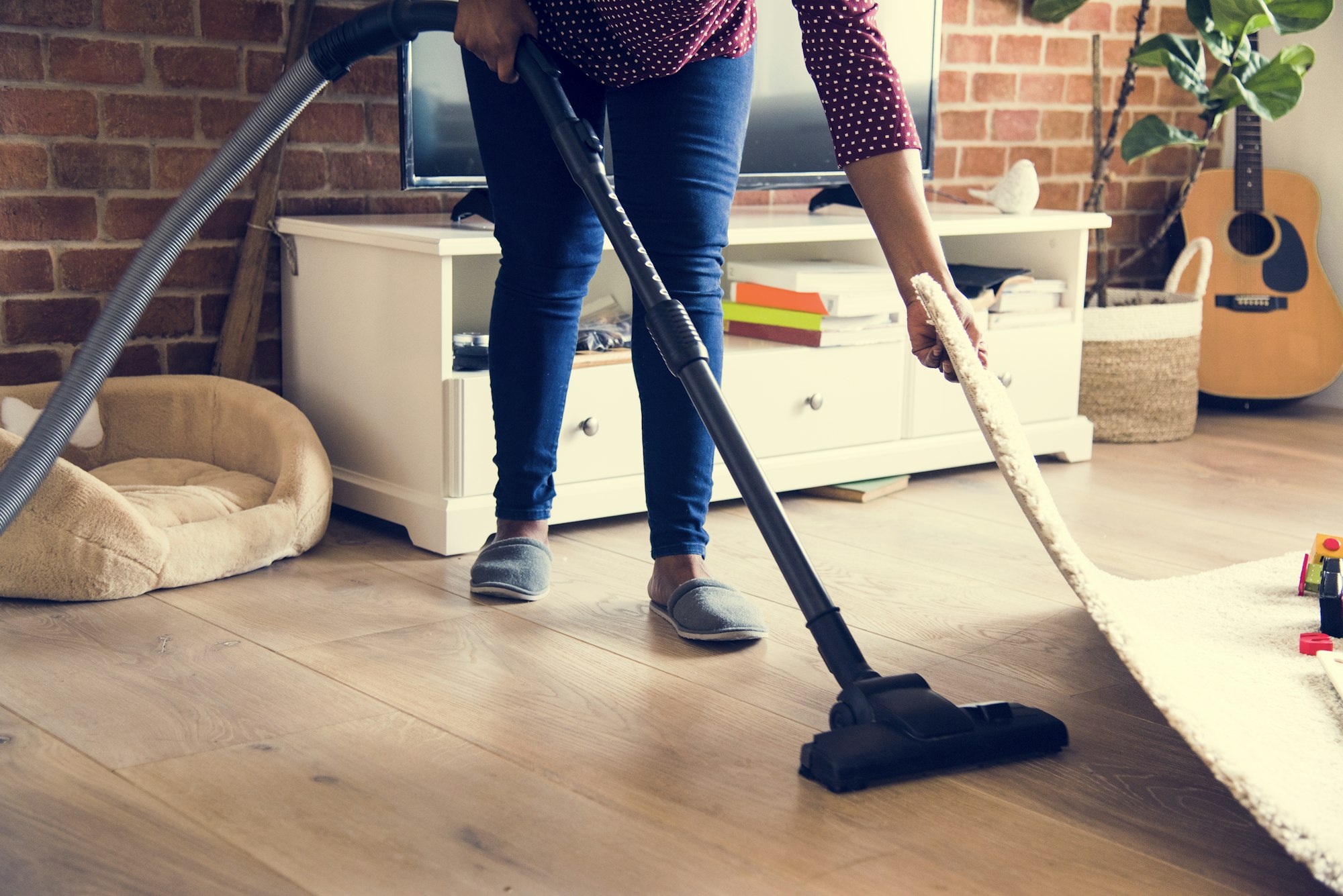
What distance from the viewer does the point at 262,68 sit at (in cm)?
211

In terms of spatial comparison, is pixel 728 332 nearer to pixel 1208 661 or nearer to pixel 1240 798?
pixel 1208 661

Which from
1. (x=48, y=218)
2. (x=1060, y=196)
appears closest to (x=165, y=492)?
(x=48, y=218)

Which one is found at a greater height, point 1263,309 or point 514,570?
point 1263,309

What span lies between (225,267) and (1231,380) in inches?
87.6

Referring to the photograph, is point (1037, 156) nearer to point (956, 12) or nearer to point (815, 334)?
point (956, 12)

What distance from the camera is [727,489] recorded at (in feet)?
7.06

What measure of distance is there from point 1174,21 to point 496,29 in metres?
2.62

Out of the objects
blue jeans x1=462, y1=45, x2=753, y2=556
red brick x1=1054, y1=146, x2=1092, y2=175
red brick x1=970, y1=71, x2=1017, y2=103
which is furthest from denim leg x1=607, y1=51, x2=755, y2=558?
red brick x1=1054, y1=146, x2=1092, y2=175

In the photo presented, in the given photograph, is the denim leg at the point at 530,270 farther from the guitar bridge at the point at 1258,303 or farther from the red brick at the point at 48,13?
the guitar bridge at the point at 1258,303

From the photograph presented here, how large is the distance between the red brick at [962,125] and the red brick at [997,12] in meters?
0.20

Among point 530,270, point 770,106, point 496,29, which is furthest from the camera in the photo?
point 770,106

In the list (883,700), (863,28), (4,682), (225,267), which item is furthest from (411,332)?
(883,700)

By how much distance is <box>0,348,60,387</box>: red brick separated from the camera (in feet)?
6.45

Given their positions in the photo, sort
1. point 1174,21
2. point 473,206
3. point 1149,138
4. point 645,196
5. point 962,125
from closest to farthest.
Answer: point 645,196 → point 473,206 → point 1149,138 → point 962,125 → point 1174,21
